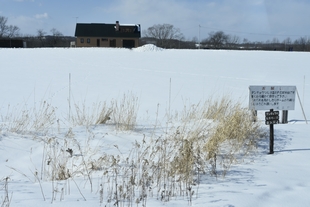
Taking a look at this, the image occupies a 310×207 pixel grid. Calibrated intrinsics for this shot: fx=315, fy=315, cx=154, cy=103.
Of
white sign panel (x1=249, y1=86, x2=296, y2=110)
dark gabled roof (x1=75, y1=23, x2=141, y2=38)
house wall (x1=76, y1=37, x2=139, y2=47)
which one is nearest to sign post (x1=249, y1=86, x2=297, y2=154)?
white sign panel (x1=249, y1=86, x2=296, y2=110)

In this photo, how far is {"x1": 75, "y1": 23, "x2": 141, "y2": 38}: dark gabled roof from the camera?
61594mm

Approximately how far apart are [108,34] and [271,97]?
5940 cm

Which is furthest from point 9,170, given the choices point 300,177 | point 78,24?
point 78,24

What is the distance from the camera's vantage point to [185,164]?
387 centimetres

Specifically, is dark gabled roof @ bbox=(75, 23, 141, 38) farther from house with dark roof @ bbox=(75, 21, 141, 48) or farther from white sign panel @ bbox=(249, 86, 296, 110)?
white sign panel @ bbox=(249, 86, 296, 110)

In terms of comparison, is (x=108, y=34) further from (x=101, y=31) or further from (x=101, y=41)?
(x=101, y=41)

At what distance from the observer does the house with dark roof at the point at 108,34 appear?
6166 cm

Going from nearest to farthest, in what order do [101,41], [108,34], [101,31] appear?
[108,34] < [101,31] < [101,41]

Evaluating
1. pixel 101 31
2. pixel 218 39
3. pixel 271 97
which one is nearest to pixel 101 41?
pixel 101 31

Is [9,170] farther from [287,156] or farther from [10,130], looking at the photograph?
[287,156]

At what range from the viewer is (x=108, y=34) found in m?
62.4

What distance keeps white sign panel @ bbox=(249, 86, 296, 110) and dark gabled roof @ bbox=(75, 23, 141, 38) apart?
5711 cm

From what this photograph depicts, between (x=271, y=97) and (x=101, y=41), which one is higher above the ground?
(x=101, y=41)

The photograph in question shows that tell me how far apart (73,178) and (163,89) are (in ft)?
40.4
